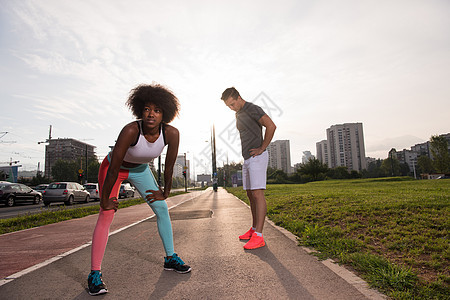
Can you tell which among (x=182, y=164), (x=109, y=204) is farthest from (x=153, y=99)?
(x=182, y=164)

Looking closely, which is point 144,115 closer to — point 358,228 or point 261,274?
point 261,274

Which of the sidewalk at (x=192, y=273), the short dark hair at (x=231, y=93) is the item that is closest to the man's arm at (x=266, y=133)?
the short dark hair at (x=231, y=93)

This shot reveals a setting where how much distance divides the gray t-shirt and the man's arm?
0.28 ft

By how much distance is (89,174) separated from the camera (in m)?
76.2

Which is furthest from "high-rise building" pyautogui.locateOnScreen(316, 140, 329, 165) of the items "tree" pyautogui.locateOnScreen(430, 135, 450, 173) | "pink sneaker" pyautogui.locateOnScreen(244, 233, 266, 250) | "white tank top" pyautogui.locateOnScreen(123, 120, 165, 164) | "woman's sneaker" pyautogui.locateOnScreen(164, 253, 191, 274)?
"white tank top" pyautogui.locateOnScreen(123, 120, 165, 164)

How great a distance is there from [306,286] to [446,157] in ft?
234

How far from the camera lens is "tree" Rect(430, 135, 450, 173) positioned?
190ft

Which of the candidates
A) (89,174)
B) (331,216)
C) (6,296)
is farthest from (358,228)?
(89,174)

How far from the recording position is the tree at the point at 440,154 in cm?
5803

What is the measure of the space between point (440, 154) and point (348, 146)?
5189 centimetres

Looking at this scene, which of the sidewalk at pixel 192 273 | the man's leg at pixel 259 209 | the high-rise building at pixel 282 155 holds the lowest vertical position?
the sidewalk at pixel 192 273

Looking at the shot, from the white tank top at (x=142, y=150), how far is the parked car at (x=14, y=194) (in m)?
18.7

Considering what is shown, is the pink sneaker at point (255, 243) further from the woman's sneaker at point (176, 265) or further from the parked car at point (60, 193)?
the parked car at point (60, 193)

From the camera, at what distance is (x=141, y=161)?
107 inches
